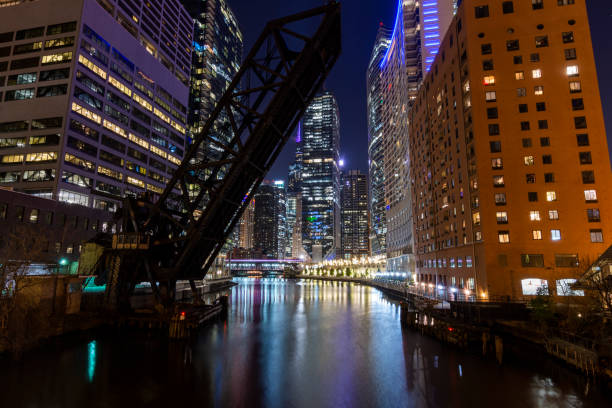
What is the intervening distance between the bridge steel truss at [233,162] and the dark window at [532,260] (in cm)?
2990

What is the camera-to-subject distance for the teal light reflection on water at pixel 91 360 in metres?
19.4

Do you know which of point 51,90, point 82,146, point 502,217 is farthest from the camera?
point 82,146

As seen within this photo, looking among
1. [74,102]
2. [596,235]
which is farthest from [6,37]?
[596,235]

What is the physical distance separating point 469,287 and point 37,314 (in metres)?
43.3

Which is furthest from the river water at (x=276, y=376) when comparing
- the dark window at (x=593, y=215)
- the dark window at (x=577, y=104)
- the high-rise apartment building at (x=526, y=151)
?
the dark window at (x=577, y=104)

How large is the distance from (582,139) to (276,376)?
43147mm

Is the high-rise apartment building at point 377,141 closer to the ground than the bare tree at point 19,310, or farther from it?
farther from it

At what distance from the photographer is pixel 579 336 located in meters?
21.2

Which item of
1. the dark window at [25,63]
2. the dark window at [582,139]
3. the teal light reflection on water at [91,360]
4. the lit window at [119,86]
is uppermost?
the lit window at [119,86]

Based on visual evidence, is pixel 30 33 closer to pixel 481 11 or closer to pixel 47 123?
pixel 47 123

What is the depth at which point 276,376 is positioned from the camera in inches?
794

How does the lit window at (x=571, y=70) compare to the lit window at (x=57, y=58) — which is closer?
the lit window at (x=571, y=70)

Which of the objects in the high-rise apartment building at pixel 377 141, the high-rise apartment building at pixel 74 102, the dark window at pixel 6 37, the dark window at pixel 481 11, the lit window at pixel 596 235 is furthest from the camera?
the high-rise apartment building at pixel 377 141

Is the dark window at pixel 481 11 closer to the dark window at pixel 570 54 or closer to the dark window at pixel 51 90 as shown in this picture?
the dark window at pixel 570 54
